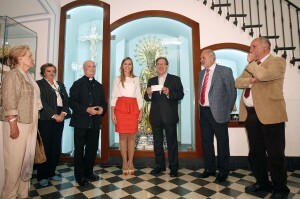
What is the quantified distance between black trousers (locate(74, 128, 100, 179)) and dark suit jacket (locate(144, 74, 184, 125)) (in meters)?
0.89

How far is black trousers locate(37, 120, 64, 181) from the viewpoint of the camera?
2.45 meters

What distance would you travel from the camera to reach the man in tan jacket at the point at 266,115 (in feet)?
6.33

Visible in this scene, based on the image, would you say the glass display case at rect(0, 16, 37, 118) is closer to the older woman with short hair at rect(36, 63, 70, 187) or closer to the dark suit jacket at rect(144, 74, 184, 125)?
the older woman with short hair at rect(36, 63, 70, 187)

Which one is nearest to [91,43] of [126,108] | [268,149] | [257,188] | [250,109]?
[126,108]

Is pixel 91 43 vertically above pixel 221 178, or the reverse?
pixel 91 43

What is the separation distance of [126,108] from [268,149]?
1796mm

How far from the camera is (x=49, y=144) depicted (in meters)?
2.50

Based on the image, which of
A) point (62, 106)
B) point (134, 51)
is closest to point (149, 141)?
point (62, 106)

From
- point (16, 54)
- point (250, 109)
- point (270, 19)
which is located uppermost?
point (270, 19)

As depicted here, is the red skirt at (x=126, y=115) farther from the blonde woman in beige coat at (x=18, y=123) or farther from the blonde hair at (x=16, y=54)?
the blonde hair at (x=16, y=54)

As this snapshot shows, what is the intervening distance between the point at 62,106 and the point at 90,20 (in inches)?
88.4

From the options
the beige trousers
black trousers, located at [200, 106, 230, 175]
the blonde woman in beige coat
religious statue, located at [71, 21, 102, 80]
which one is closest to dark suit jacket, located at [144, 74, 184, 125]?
black trousers, located at [200, 106, 230, 175]

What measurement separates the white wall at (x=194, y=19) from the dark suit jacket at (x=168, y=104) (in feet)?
3.77

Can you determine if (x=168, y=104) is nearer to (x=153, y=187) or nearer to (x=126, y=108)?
(x=126, y=108)
